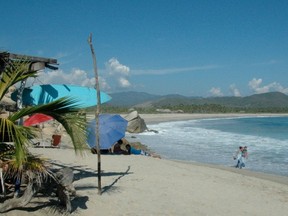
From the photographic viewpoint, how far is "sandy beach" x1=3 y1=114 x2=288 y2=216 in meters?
7.68

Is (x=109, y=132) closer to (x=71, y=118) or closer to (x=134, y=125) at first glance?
(x=71, y=118)

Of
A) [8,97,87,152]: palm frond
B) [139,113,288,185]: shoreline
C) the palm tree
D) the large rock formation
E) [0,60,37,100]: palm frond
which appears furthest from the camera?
the large rock formation

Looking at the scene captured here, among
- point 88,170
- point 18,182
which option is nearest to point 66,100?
point 18,182

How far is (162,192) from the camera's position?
30.8 ft

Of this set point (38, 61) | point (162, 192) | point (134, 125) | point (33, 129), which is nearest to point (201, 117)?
point (134, 125)

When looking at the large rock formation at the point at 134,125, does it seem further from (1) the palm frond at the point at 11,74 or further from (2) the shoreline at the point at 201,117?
(1) the palm frond at the point at 11,74

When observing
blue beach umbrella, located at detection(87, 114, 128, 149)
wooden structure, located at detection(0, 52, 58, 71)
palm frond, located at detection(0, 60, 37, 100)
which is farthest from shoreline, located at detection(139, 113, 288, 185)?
palm frond, located at detection(0, 60, 37, 100)

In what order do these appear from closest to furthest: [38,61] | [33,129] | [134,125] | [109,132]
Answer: [33,129] → [38,61] → [109,132] → [134,125]

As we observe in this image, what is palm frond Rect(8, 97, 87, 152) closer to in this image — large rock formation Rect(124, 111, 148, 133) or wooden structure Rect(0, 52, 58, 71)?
wooden structure Rect(0, 52, 58, 71)

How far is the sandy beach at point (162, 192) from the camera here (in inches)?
302

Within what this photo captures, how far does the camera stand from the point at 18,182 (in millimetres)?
5910

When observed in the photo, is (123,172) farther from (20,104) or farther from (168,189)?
(20,104)

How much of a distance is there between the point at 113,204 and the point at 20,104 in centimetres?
311

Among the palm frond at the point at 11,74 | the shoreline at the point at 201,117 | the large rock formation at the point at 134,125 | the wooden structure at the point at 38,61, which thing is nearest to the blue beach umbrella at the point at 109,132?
the shoreline at the point at 201,117
